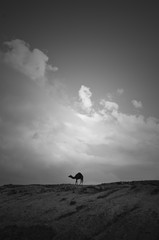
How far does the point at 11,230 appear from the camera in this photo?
1576cm

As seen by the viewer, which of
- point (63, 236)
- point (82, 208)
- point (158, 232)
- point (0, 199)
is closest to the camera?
point (158, 232)

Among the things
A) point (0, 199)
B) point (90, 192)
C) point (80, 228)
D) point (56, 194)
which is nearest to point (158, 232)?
point (80, 228)

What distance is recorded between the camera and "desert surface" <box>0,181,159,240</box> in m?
13.2

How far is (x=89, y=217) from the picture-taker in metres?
15.6

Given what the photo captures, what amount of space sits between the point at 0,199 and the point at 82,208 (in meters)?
13.5

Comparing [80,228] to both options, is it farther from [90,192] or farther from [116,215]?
[90,192]

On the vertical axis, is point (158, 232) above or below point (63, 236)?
above

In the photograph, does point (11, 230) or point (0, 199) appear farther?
point (0, 199)

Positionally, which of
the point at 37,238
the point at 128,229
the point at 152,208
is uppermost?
the point at 152,208

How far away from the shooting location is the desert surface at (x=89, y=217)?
1323cm

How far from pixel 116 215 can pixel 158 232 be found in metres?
3.61

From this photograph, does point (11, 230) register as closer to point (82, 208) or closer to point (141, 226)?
point (82, 208)

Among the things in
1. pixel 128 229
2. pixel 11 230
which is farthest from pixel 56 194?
pixel 128 229

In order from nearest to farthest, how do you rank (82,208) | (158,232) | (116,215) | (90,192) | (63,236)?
(158,232)
(63,236)
(116,215)
(82,208)
(90,192)
